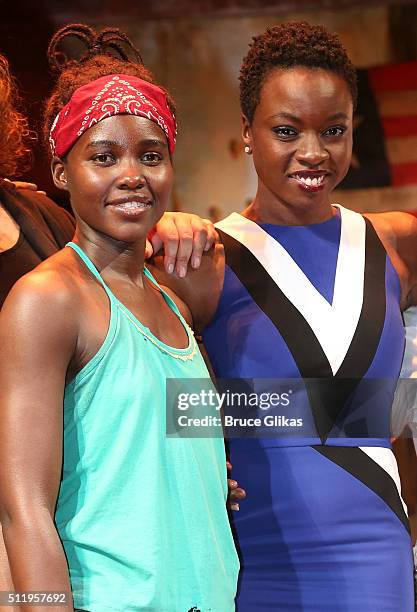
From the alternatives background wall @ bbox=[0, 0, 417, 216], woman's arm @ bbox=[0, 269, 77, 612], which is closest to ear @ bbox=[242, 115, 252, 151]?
woman's arm @ bbox=[0, 269, 77, 612]

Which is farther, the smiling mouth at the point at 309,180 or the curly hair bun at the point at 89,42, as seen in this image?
the smiling mouth at the point at 309,180

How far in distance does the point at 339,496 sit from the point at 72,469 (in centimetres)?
51

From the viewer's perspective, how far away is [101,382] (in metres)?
1.21

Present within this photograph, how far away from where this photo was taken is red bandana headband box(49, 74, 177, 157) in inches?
51.3

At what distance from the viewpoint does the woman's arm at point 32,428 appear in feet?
3.70

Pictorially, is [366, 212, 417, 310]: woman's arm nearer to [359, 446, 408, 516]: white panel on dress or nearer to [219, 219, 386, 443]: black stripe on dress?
[219, 219, 386, 443]: black stripe on dress

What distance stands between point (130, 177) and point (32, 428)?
1.13 ft

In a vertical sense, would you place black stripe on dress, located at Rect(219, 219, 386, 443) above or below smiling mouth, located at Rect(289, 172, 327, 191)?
below

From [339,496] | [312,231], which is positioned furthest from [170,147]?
[339,496]

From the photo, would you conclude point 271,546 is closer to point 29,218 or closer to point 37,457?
point 37,457

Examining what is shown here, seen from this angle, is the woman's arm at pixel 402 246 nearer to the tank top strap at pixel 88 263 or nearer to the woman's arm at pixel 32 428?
the tank top strap at pixel 88 263

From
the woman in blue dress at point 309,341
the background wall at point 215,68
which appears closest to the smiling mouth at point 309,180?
the woman in blue dress at point 309,341

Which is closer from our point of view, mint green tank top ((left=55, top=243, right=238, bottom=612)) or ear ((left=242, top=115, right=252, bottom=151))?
mint green tank top ((left=55, top=243, right=238, bottom=612))

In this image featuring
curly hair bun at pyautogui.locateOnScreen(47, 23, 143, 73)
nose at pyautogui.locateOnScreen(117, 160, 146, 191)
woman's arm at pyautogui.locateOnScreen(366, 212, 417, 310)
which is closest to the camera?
nose at pyautogui.locateOnScreen(117, 160, 146, 191)
